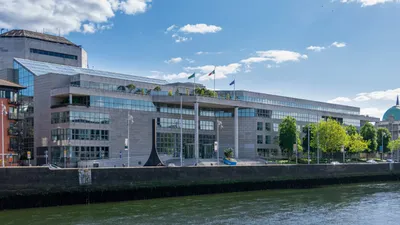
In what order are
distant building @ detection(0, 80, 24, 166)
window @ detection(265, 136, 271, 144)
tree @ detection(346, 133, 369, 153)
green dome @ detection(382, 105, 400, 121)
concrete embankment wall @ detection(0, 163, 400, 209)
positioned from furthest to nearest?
green dome @ detection(382, 105, 400, 121), tree @ detection(346, 133, 369, 153), window @ detection(265, 136, 271, 144), distant building @ detection(0, 80, 24, 166), concrete embankment wall @ detection(0, 163, 400, 209)

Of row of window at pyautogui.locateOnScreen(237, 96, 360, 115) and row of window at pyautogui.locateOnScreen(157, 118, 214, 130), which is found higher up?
row of window at pyautogui.locateOnScreen(237, 96, 360, 115)

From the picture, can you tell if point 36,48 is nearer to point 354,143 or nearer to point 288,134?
point 288,134

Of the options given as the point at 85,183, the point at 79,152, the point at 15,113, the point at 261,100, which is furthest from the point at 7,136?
the point at 261,100

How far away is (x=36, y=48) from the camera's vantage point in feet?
324

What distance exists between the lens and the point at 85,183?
50781 mm

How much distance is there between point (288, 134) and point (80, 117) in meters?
47.0

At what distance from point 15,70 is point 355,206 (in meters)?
65.0

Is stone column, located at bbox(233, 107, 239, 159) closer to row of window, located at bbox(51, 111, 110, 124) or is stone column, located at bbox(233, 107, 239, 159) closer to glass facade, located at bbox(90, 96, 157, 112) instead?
glass facade, located at bbox(90, 96, 157, 112)

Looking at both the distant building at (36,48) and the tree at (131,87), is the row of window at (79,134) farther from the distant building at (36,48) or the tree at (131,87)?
the distant building at (36,48)

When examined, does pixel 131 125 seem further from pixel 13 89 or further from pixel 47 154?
pixel 13 89

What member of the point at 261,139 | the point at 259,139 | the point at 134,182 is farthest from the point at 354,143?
the point at 134,182

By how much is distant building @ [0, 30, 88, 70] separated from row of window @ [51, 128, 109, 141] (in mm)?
22185

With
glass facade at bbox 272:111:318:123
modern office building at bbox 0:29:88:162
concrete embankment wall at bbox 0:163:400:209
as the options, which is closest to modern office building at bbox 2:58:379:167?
modern office building at bbox 0:29:88:162

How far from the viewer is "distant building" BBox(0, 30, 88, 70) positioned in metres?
96.9
